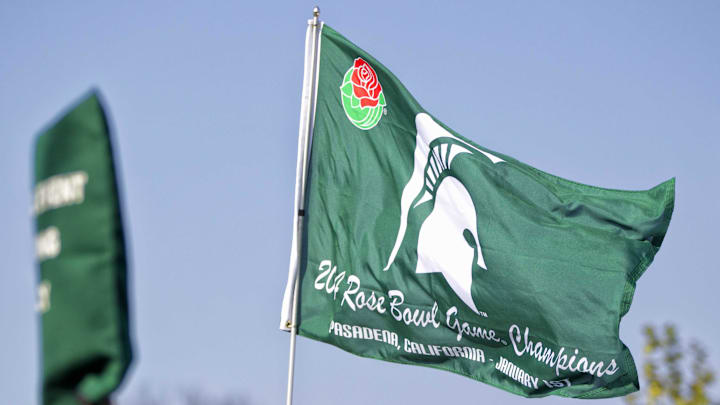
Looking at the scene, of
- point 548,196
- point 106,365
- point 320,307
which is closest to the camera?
point 106,365

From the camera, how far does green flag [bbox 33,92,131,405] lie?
131 inches

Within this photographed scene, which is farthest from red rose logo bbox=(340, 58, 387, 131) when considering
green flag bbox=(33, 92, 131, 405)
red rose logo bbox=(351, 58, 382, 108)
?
green flag bbox=(33, 92, 131, 405)

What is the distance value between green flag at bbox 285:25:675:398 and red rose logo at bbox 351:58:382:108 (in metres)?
0.01

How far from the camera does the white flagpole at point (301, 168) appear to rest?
9.93 meters

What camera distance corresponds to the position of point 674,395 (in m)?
18.6

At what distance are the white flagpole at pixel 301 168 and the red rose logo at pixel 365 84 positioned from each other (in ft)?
1.41

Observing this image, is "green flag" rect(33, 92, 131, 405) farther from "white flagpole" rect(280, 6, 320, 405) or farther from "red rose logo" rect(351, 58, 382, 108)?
"red rose logo" rect(351, 58, 382, 108)

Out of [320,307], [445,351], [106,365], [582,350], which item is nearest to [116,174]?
[106,365]

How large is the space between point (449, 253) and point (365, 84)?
1836 mm

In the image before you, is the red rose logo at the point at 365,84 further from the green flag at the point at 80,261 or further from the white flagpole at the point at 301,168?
the green flag at the point at 80,261

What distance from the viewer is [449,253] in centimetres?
1086

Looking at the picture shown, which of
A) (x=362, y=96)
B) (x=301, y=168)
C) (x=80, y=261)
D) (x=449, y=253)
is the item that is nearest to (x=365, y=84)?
(x=362, y=96)

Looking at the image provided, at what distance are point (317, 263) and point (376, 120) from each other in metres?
1.61

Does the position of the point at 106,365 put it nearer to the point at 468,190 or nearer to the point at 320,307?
the point at 320,307
